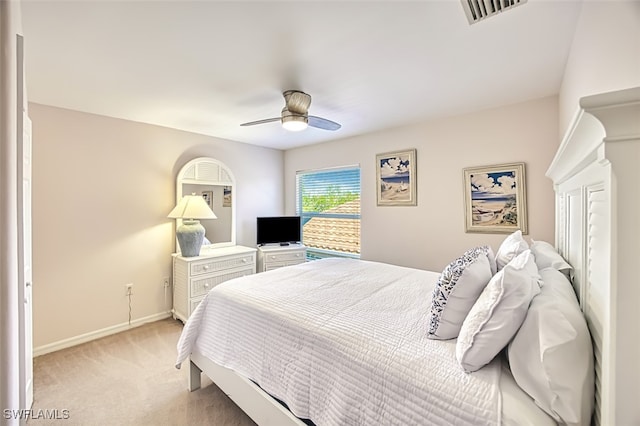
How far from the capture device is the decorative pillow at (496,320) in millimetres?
970

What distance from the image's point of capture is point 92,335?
2.80 meters

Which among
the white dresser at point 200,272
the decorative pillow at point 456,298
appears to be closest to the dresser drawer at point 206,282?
the white dresser at point 200,272

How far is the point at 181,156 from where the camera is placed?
3.46m

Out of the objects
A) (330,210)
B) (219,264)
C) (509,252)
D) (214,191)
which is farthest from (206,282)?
(509,252)

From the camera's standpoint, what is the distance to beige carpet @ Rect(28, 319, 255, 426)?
5.70ft

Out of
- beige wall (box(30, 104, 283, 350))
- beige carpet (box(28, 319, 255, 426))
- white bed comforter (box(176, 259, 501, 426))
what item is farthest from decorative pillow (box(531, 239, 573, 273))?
beige wall (box(30, 104, 283, 350))

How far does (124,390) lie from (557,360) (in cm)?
259

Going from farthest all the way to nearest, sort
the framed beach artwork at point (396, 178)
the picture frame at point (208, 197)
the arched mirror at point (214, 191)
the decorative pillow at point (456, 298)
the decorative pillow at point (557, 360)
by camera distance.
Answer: the picture frame at point (208, 197) < the arched mirror at point (214, 191) < the framed beach artwork at point (396, 178) < the decorative pillow at point (456, 298) < the decorative pillow at point (557, 360)

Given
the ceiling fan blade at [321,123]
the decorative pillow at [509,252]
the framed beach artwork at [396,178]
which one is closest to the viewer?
the decorative pillow at [509,252]

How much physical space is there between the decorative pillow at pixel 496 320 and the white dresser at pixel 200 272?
2864 mm

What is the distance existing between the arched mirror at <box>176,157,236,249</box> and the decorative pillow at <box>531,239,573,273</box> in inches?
136

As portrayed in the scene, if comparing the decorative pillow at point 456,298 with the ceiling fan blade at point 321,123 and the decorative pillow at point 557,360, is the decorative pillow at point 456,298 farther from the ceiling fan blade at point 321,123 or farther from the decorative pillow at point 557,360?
the ceiling fan blade at point 321,123

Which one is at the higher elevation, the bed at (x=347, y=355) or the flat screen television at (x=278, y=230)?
the flat screen television at (x=278, y=230)

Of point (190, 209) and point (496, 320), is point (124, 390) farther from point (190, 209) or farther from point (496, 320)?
point (496, 320)
